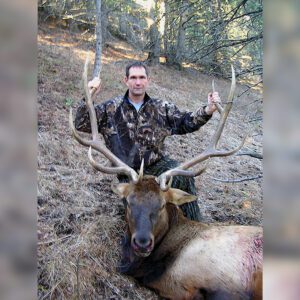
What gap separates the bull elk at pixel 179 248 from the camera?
3506 mm

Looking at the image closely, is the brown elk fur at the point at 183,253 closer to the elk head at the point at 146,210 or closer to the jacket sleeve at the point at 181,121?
the elk head at the point at 146,210

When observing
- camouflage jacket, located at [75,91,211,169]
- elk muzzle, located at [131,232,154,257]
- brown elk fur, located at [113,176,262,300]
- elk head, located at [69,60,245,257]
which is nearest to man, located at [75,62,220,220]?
camouflage jacket, located at [75,91,211,169]

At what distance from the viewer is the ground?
3.76 meters

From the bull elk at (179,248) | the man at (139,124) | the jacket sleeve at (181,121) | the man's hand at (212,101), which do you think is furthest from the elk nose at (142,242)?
the jacket sleeve at (181,121)

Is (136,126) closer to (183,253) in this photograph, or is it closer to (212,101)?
(212,101)

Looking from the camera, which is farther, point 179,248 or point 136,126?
point 136,126

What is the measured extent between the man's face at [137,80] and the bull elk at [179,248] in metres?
0.94

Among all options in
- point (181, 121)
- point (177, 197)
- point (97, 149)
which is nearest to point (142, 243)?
point (177, 197)

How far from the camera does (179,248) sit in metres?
3.81

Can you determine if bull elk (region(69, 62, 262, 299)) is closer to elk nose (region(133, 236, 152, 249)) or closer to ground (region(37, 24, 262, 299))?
elk nose (region(133, 236, 152, 249))

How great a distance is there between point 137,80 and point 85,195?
1483mm
